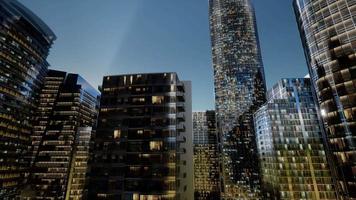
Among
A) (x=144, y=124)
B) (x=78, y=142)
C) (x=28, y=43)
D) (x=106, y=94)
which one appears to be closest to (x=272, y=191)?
(x=144, y=124)

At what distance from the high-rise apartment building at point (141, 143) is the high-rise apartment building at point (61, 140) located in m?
74.0

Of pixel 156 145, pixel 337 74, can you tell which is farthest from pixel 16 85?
pixel 337 74

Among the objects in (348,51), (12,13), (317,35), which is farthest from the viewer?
(12,13)

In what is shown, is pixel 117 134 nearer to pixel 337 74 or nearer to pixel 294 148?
pixel 337 74

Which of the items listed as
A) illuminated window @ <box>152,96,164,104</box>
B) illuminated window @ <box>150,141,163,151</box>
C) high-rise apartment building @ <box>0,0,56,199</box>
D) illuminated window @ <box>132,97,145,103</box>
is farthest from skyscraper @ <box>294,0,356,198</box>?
high-rise apartment building @ <box>0,0,56,199</box>

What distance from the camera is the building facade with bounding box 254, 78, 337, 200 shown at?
9062cm

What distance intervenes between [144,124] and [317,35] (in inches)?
2359

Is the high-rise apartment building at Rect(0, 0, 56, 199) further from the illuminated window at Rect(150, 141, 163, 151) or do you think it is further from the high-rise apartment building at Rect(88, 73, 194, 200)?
the illuminated window at Rect(150, 141, 163, 151)

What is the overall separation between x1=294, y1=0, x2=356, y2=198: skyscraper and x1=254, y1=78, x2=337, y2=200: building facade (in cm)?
4537

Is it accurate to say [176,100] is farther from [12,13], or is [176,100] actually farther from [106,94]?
[12,13]

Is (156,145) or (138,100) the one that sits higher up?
(138,100)

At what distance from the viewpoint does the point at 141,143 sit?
66375 mm

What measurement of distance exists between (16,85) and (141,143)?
81.2m

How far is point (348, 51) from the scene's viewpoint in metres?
47.5
